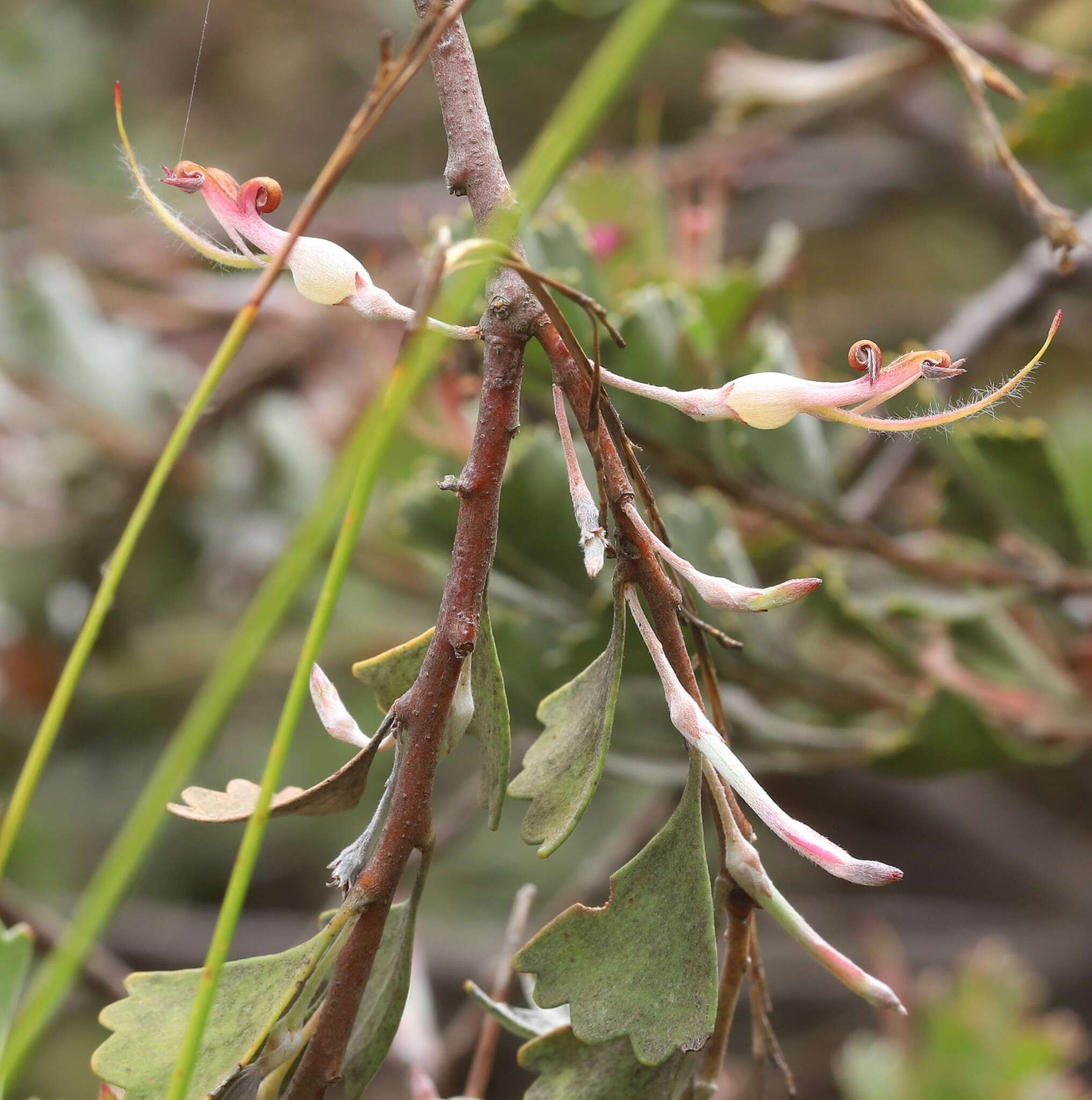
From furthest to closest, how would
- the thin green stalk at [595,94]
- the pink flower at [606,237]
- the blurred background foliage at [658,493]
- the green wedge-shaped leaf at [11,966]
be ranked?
1. the pink flower at [606,237]
2. the blurred background foliage at [658,493]
3. the green wedge-shaped leaf at [11,966]
4. the thin green stalk at [595,94]

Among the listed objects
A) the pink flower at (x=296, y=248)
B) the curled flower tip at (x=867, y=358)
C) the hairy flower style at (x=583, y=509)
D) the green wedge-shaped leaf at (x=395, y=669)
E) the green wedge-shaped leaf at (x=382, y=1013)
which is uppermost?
the pink flower at (x=296, y=248)

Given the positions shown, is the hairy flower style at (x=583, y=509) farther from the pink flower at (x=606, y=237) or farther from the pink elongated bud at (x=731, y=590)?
the pink flower at (x=606, y=237)

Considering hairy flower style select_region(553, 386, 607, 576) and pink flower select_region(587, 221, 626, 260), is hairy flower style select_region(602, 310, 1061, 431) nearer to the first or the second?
hairy flower style select_region(553, 386, 607, 576)

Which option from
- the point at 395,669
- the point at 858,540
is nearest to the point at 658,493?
the point at 858,540

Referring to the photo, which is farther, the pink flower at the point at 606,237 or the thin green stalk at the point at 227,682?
the pink flower at the point at 606,237

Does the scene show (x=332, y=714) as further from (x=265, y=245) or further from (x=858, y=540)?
(x=858, y=540)

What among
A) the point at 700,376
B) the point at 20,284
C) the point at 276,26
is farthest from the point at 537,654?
the point at 276,26

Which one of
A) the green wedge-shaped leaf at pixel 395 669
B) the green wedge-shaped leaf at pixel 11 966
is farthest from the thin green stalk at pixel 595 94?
the green wedge-shaped leaf at pixel 11 966
